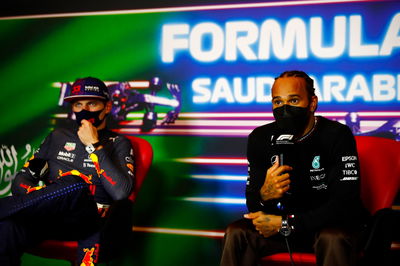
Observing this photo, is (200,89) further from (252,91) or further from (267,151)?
(267,151)

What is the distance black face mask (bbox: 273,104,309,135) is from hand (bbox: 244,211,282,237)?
460mm

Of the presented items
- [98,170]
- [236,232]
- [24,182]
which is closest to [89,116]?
[98,170]

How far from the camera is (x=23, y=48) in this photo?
3830 mm

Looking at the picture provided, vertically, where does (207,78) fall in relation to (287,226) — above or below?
above

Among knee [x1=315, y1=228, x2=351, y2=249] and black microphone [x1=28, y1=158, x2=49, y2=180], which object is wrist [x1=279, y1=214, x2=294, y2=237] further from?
black microphone [x1=28, y1=158, x2=49, y2=180]

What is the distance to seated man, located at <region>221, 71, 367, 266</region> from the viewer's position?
2.16m

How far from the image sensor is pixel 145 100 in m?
3.53

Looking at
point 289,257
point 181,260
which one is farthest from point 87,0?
point 289,257

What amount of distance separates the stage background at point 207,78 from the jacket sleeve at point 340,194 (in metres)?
0.93

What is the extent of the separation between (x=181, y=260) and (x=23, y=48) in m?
2.14

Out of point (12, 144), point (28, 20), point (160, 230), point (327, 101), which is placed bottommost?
point (160, 230)

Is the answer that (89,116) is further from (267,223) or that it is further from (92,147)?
(267,223)

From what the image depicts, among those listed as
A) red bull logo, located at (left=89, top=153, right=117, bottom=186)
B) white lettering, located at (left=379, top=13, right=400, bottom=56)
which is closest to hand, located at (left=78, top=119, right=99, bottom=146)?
red bull logo, located at (left=89, top=153, right=117, bottom=186)

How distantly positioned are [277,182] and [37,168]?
148cm
